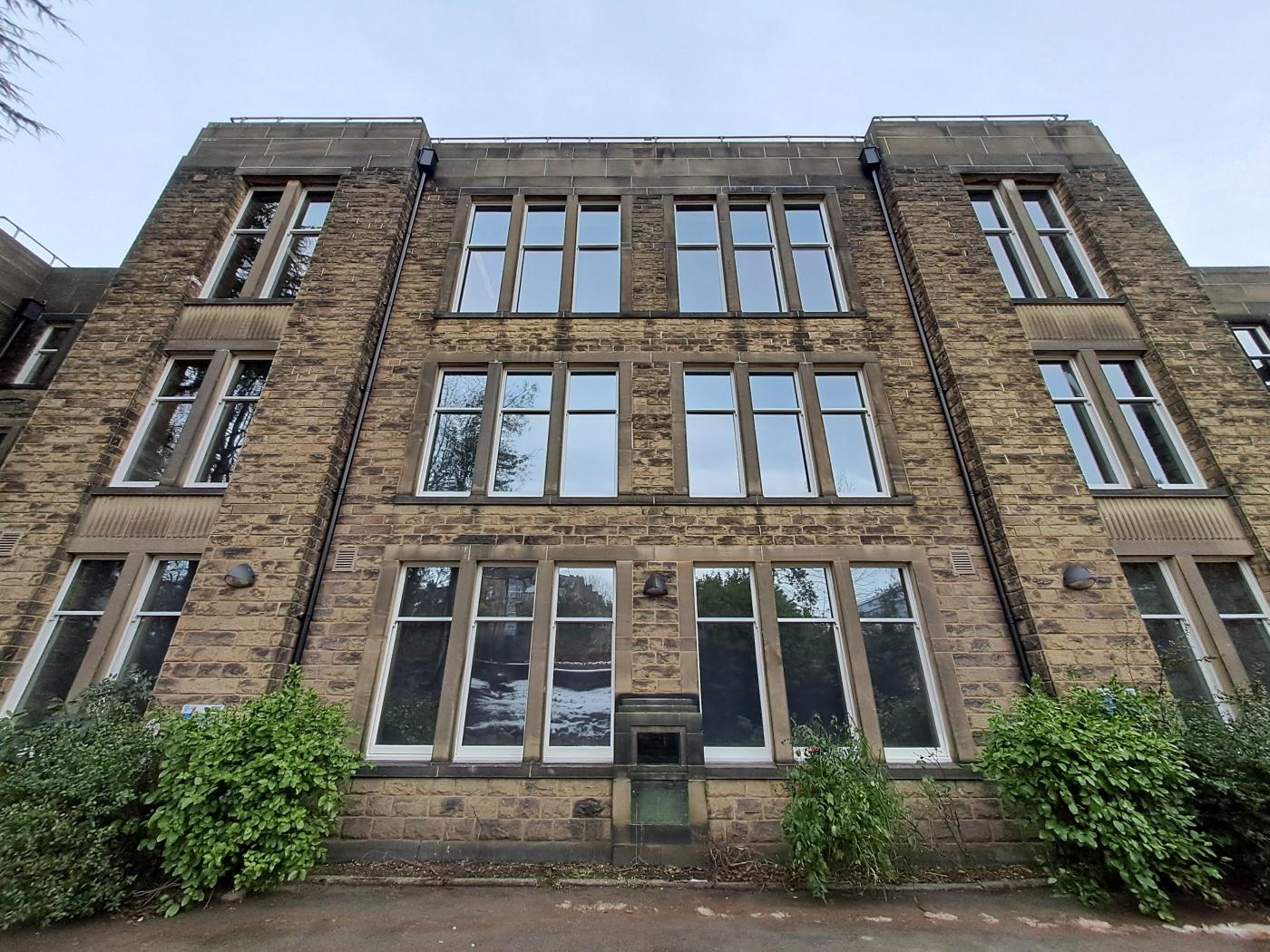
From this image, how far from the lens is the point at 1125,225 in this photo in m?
10.3

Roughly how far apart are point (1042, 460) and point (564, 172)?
10.4 metres

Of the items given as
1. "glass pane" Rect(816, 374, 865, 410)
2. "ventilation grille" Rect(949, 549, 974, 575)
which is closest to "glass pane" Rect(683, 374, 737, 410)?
"glass pane" Rect(816, 374, 865, 410)

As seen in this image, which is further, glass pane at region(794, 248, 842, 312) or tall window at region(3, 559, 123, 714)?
glass pane at region(794, 248, 842, 312)

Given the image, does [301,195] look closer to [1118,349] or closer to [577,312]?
[577,312]

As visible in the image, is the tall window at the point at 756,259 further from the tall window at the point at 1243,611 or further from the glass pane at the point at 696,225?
the tall window at the point at 1243,611

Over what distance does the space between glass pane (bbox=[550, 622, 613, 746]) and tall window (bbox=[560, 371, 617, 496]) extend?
2139mm

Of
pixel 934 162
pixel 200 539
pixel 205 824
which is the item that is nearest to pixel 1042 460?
pixel 934 162

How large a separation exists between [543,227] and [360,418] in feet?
18.0

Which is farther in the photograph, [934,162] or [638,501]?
[934,162]

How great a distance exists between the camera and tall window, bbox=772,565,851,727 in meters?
7.15

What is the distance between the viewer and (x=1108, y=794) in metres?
5.32

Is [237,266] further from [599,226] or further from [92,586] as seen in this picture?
[599,226]

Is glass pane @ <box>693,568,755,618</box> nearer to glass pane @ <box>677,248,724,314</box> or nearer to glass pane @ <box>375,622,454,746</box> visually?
glass pane @ <box>375,622,454,746</box>

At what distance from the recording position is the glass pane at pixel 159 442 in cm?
845
